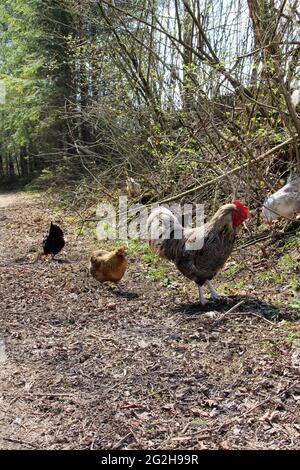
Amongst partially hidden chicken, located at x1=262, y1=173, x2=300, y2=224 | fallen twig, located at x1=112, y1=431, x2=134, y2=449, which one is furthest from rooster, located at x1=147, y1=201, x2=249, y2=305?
fallen twig, located at x1=112, y1=431, x2=134, y2=449

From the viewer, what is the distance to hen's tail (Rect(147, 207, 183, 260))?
18.7 ft

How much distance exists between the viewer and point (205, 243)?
5.44 meters

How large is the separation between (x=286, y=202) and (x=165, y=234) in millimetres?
1798

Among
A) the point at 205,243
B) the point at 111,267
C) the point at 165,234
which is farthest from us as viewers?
the point at 111,267

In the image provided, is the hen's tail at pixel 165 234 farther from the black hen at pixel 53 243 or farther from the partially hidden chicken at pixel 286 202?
the black hen at pixel 53 243

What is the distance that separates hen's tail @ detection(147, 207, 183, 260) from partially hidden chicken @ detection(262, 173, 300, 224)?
148 centimetres

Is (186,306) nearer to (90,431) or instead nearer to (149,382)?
(149,382)

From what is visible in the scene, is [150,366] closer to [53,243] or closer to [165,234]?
[165,234]

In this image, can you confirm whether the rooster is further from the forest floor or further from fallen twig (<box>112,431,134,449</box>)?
fallen twig (<box>112,431,134,449</box>)

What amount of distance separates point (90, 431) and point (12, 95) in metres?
20.5

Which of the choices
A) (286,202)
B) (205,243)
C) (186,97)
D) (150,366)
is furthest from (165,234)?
(186,97)

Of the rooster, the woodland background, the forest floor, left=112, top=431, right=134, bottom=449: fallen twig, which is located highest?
the woodland background

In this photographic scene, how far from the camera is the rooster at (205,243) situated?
538 cm

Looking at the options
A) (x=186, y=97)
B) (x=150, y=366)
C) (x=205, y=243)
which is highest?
(x=186, y=97)
